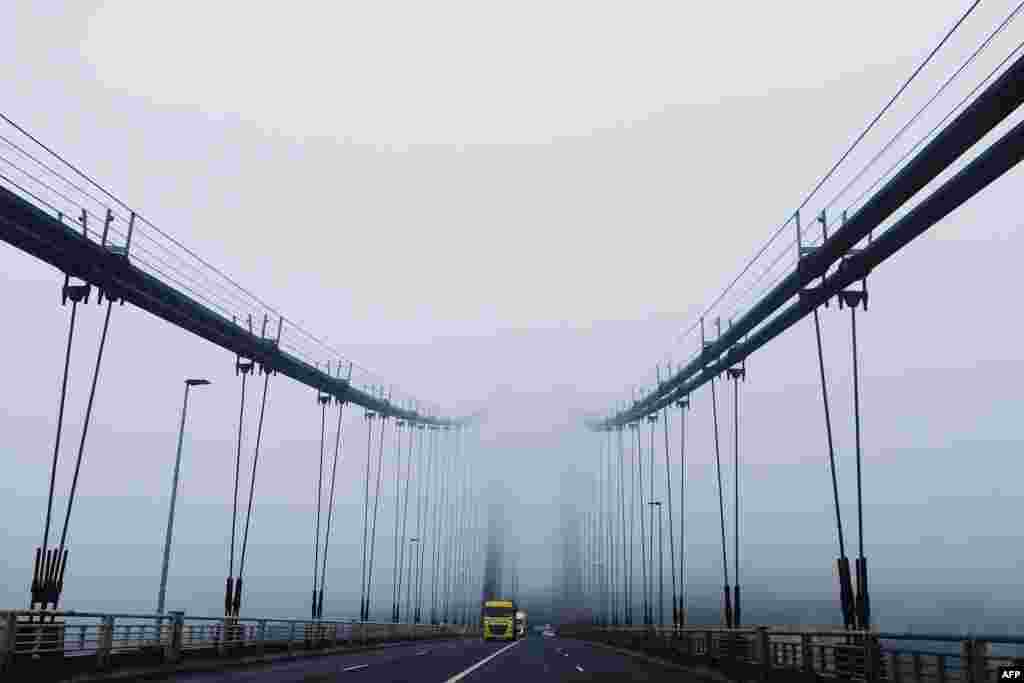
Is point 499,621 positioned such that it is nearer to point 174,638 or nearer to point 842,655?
point 174,638

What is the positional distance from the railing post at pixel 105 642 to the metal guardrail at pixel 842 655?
13.7 meters

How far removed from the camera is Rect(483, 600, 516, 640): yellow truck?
64250 millimetres

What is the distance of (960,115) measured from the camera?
16688mm

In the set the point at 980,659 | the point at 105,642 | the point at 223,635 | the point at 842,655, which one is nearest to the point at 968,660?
the point at 980,659

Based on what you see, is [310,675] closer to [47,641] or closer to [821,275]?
[47,641]

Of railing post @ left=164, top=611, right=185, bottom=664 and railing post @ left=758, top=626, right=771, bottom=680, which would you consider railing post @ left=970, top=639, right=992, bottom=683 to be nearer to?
railing post @ left=758, top=626, right=771, bottom=680

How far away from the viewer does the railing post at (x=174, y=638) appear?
20969 millimetres

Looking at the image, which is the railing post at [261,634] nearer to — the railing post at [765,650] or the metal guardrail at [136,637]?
the metal guardrail at [136,637]

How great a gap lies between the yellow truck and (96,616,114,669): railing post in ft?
158

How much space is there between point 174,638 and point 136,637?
1.91 m

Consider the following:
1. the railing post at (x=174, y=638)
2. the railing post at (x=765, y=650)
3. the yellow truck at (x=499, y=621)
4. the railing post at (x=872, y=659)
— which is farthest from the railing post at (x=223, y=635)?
the yellow truck at (x=499, y=621)

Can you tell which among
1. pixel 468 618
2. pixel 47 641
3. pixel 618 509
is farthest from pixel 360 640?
pixel 468 618

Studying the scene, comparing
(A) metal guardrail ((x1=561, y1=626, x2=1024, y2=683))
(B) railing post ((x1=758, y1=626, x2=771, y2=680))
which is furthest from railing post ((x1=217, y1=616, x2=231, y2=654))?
(B) railing post ((x1=758, y1=626, x2=771, y2=680))

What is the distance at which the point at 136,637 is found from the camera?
19453 mm
